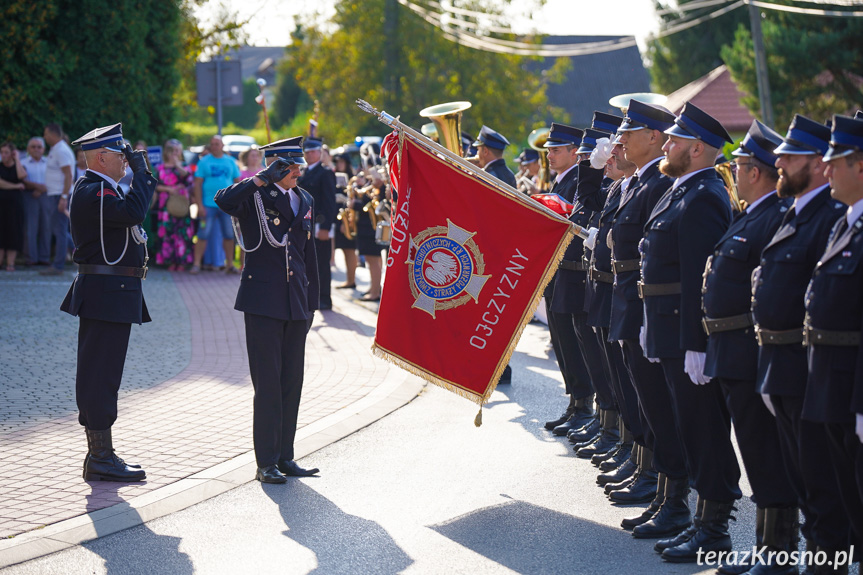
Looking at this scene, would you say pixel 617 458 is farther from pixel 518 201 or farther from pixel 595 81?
pixel 595 81

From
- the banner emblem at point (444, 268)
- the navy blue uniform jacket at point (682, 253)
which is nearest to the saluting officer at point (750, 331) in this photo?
the navy blue uniform jacket at point (682, 253)

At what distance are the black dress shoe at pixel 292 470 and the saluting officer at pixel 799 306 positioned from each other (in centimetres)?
333

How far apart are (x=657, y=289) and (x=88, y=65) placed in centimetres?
1593

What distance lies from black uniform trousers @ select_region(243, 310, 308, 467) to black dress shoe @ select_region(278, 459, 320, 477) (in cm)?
5

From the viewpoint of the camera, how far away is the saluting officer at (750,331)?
5.12 meters

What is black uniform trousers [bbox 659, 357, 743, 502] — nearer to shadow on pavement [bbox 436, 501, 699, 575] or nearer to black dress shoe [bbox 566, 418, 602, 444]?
shadow on pavement [bbox 436, 501, 699, 575]

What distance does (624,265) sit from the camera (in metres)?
6.25

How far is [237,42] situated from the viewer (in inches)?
967

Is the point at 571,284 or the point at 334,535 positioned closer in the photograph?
the point at 334,535

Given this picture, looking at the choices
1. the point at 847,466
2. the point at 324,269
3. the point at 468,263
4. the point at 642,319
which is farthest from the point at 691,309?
the point at 324,269

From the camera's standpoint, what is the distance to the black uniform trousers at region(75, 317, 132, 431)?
6.85 meters

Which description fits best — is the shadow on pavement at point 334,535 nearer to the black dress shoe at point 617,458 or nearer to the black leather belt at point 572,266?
the black dress shoe at point 617,458

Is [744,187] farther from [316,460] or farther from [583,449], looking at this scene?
[316,460]

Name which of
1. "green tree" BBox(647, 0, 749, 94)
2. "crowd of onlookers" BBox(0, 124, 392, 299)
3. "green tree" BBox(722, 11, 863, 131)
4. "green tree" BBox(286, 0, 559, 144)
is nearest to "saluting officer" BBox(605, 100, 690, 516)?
"crowd of onlookers" BBox(0, 124, 392, 299)
